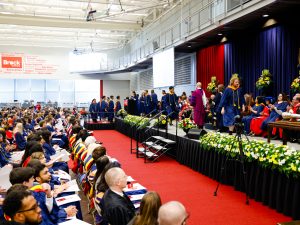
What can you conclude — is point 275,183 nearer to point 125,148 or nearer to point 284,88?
point 284,88

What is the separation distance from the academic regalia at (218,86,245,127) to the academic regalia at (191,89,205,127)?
1.75 m

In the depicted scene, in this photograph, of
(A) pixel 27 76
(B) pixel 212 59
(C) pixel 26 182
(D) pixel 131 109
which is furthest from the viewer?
(A) pixel 27 76

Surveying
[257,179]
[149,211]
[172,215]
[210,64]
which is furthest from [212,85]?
[172,215]

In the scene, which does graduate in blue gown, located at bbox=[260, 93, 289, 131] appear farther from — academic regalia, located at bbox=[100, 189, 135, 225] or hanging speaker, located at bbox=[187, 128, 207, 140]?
academic regalia, located at bbox=[100, 189, 135, 225]

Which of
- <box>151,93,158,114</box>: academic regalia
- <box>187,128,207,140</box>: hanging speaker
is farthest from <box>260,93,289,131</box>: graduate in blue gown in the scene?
<box>151,93,158,114</box>: academic regalia

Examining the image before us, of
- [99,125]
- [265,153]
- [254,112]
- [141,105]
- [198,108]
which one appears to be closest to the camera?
[265,153]

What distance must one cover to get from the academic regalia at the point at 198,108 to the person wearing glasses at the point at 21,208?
714 centimetres

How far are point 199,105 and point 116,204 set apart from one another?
6.70 metres

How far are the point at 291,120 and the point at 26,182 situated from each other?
17.0ft

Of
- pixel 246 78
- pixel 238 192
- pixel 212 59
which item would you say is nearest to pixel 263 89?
pixel 246 78

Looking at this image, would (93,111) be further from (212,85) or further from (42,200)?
(42,200)

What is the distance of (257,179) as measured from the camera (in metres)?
5.00

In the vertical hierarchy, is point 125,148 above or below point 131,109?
below

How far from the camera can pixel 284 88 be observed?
990 cm
